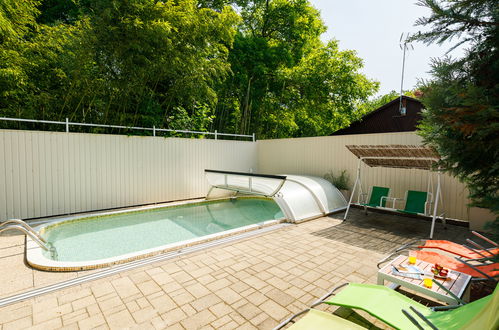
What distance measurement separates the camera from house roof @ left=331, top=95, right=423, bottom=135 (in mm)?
11914

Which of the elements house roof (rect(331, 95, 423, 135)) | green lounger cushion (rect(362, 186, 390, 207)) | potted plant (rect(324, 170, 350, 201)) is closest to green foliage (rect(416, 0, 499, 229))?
green lounger cushion (rect(362, 186, 390, 207))

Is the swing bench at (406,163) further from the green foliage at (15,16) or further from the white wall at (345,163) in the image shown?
the green foliage at (15,16)

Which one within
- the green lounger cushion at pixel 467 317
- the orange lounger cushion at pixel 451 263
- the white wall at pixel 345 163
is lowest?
the orange lounger cushion at pixel 451 263

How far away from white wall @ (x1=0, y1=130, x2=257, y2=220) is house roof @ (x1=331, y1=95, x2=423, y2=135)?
31.4 ft

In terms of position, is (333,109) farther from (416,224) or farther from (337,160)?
(416,224)

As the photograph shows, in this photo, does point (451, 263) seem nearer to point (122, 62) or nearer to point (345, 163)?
point (345, 163)

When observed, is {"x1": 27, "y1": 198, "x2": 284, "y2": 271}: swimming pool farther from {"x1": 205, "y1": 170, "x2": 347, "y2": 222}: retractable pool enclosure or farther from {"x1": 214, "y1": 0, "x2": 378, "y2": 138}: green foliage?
{"x1": 214, "y1": 0, "x2": 378, "y2": 138}: green foliage

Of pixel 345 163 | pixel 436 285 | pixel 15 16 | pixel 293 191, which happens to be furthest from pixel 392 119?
pixel 15 16

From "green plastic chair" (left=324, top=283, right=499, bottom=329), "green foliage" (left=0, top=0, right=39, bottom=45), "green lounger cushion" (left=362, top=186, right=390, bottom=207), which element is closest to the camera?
"green plastic chair" (left=324, top=283, right=499, bottom=329)

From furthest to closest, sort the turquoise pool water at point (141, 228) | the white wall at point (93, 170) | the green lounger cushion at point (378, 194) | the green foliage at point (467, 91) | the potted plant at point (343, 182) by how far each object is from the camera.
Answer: the potted plant at point (343, 182), the green lounger cushion at point (378, 194), the white wall at point (93, 170), the turquoise pool water at point (141, 228), the green foliage at point (467, 91)

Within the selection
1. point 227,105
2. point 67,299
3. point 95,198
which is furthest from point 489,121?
point 227,105

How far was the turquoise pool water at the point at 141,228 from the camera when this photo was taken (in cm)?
402

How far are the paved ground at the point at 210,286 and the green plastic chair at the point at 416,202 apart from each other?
4.37 ft

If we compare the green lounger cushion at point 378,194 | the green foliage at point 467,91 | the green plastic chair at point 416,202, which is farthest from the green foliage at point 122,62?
the green plastic chair at point 416,202
